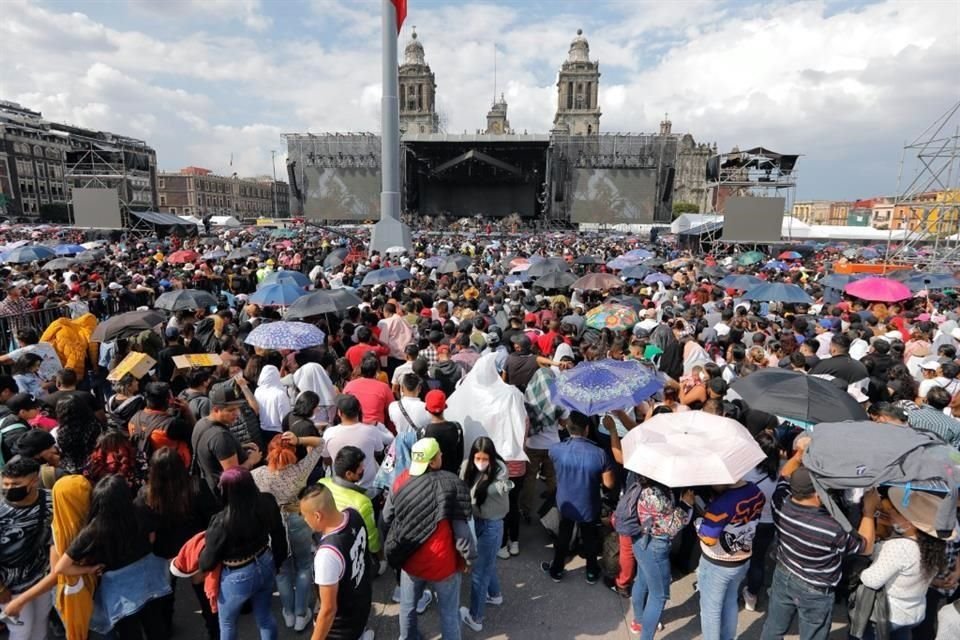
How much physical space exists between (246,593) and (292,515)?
54 cm

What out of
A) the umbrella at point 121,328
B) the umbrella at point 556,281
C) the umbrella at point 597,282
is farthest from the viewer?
the umbrella at point 556,281

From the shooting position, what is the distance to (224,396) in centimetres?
371

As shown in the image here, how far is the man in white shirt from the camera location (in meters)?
3.72

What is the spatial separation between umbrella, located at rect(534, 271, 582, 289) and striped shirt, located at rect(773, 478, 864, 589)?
697cm

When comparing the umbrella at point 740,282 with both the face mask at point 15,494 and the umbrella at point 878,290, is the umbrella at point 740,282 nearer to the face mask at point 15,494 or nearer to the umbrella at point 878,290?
the umbrella at point 878,290

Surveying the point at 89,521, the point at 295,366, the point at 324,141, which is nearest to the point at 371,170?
the point at 324,141

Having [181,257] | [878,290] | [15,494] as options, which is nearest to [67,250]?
[181,257]

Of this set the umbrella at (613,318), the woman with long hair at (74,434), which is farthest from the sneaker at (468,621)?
the umbrella at (613,318)

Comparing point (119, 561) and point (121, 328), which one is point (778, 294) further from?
point (121, 328)

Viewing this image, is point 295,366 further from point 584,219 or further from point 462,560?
point 584,219

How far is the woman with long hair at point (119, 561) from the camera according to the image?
2578 mm

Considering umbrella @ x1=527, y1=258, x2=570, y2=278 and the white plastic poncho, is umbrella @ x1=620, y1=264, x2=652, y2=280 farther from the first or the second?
the white plastic poncho

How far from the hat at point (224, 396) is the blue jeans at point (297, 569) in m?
0.92

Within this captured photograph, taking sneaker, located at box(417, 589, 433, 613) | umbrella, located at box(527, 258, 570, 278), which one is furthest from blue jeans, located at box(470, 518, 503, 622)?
umbrella, located at box(527, 258, 570, 278)
